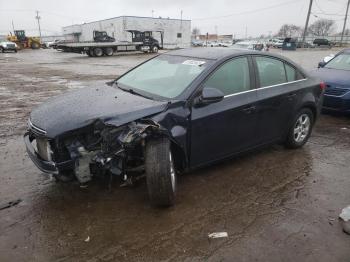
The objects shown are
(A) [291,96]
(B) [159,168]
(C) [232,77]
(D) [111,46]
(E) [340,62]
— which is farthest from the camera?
(D) [111,46]

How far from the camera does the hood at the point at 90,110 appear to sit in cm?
323

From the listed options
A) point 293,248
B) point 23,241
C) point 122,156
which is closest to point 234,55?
point 122,156

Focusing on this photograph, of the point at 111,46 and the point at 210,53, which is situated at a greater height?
the point at 210,53

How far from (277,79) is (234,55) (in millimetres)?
898

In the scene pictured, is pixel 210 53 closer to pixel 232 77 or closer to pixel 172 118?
pixel 232 77

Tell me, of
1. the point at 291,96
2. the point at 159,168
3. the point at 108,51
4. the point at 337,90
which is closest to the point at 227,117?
the point at 159,168

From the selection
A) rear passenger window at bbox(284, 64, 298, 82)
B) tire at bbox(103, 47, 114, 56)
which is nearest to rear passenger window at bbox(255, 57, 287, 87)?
rear passenger window at bbox(284, 64, 298, 82)

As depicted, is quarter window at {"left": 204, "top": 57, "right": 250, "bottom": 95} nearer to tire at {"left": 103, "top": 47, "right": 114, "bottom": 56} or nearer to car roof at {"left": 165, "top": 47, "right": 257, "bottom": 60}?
car roof at {"left": 165, "top": 47, "right": 257, "bottom": 60}

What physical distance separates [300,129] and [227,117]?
191 centimetres

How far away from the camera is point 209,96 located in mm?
3686

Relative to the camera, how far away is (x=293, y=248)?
2.95 metres

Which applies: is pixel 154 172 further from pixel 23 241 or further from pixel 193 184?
pixel 23 241

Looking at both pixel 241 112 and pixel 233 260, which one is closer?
pixel 233 260

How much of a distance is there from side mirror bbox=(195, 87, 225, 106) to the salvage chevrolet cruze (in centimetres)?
1
